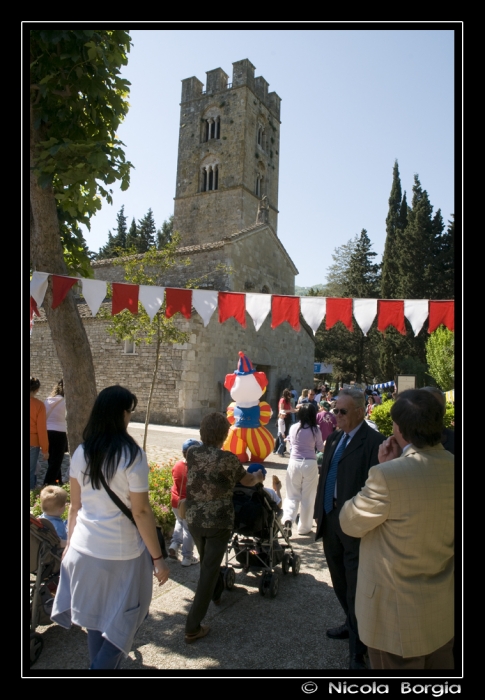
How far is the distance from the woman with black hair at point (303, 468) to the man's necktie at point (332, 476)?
238 cm

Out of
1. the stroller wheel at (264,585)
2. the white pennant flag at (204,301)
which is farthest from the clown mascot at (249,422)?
the stroller wheel at (264,585)

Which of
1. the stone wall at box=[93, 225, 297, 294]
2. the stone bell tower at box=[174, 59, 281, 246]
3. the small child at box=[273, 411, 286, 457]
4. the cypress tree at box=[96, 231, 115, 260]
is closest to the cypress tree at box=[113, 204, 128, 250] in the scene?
the cypress tree at box=[96, 231, 115, 260]

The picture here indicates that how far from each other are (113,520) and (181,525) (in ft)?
8.40

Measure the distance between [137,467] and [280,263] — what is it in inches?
951

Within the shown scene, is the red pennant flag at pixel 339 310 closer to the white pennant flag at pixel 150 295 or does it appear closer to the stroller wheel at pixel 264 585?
the white pennant flag at pixel 150 295

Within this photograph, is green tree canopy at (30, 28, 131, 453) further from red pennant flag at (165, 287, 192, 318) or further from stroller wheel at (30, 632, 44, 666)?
stroller wheel at (30, 632, 44, 666)

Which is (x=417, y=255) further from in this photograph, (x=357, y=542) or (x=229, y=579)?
(x=357, y=542)

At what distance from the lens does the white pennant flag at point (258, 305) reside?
6668 millimetres

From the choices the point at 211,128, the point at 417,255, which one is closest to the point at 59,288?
the point at 417,255

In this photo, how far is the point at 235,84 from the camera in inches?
1347

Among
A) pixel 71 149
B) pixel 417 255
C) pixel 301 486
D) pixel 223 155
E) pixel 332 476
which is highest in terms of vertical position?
pixel 223 155

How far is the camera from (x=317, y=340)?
40781 millimetres
